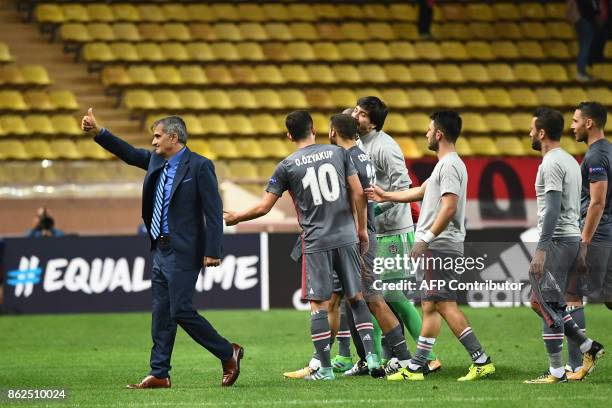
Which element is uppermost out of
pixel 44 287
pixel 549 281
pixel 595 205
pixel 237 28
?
pixel 237 28

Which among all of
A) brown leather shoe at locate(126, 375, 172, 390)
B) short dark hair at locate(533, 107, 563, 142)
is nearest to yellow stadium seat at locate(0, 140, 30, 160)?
brown leather shoe at locate(126, 375, 172, 390)

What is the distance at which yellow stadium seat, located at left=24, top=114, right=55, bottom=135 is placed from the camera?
2069 cm

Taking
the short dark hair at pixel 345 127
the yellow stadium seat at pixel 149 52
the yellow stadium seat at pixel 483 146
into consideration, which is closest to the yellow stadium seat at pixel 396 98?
the yellow stadium seat at pixel 483 146

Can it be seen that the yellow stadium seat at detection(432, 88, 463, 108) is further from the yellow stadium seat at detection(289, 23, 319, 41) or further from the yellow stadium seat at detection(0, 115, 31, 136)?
the yellow stadium seat at detection(0, 115, 31, 136)

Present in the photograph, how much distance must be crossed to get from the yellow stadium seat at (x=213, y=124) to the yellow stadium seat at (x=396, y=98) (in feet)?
11.4

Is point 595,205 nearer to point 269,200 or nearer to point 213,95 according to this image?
point 269,200

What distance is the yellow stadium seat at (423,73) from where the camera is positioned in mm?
24125

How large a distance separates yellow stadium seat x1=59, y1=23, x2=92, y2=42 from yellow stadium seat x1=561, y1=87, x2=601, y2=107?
9.67 meters

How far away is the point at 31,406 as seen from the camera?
7.52m

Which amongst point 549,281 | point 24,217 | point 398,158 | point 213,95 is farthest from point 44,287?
point 549,281

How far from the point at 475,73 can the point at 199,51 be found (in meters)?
5.72

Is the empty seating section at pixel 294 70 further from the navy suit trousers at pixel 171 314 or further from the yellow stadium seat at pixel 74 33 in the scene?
the navy suit trousers at pixel 171 314

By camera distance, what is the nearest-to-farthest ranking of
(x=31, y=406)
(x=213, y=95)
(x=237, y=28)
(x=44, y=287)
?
(x=31, y=406) → (x=44, y=287) → (x=213, y=95) → (x=237, y=28)

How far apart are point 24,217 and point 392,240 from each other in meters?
9.15
